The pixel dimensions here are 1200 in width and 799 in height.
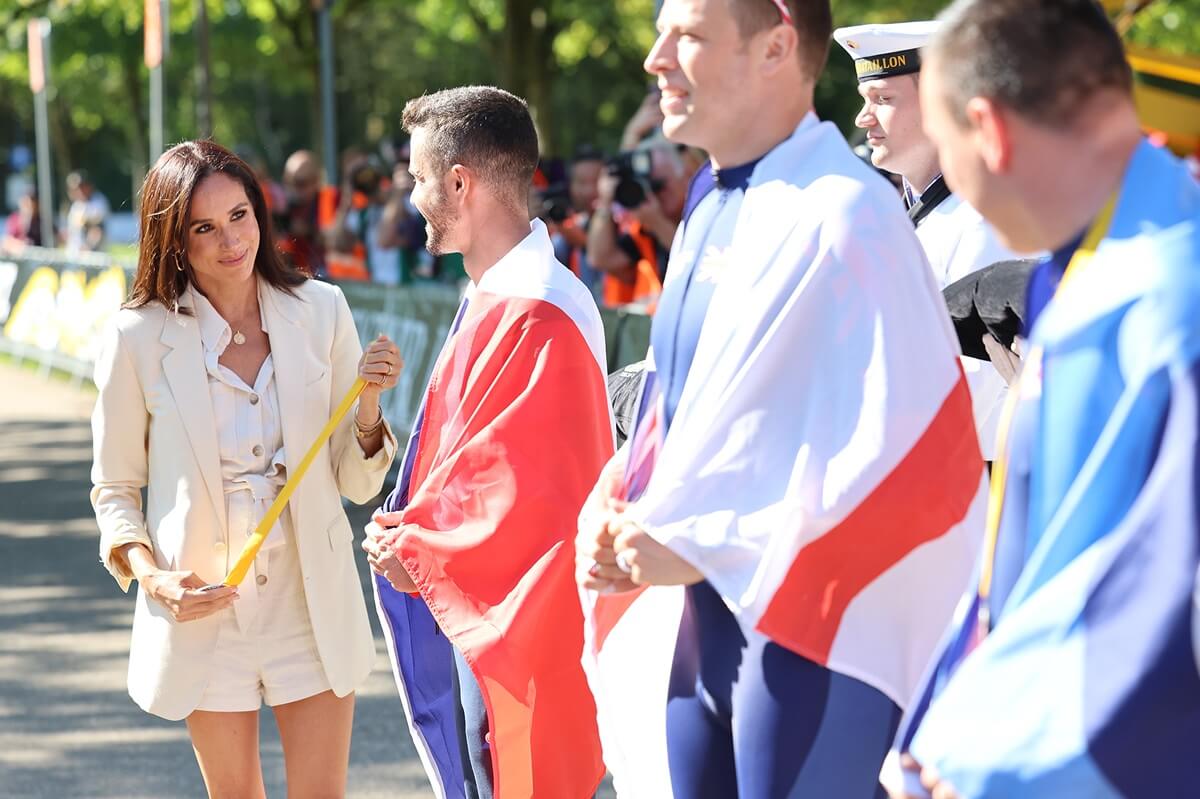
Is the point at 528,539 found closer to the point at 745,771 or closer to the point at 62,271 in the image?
the point at 745,771

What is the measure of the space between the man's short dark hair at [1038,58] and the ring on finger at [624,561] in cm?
86

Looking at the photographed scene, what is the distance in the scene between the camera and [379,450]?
3.86 metres

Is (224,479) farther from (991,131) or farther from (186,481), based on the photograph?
(991,131)

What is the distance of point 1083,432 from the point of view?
1.80 m

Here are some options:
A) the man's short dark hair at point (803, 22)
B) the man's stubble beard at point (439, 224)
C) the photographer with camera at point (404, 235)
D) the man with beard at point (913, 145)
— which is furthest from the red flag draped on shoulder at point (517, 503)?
the photographer with camera at point (404, 235)

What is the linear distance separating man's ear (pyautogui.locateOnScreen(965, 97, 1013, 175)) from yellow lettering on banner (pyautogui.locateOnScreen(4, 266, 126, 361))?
486 inches

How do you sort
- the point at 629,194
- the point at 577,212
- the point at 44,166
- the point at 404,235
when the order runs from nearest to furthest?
the point at 629,194 < the point at 577,212 < the point at 404,235 < the point at 44,166

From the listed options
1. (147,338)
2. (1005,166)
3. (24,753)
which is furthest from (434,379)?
(24,753)

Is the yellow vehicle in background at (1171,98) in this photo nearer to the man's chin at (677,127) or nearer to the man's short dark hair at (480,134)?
the man's short dark hair at (480,134)

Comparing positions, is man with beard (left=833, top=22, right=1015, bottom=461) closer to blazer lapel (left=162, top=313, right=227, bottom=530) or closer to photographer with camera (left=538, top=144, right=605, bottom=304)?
blazer lapel (left=162, top=313, right=227, bottom=530)

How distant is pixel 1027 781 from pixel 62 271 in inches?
604

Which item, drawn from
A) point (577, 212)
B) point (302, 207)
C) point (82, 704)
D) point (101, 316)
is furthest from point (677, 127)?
point (101, 316)

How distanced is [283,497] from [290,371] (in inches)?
11.6

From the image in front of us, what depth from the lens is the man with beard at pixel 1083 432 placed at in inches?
68.3
